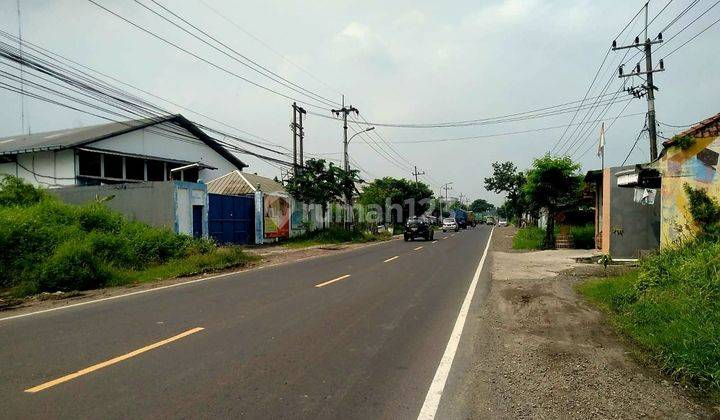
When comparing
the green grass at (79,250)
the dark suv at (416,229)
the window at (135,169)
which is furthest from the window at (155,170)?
the dark suv at (416,229)

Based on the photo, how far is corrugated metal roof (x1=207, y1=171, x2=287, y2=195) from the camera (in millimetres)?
34344

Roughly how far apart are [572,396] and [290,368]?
9.72ft

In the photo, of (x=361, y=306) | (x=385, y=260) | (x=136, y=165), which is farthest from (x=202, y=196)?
(x=361, y=306)

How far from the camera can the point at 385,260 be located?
1895 cm

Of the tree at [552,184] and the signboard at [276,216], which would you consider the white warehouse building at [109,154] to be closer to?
the signboard at [276,216]

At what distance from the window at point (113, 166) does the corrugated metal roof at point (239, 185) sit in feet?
20.6

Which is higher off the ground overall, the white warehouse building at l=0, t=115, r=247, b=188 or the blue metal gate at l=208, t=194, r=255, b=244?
the white warehouse building at l=0, t=115, r=247, b=188

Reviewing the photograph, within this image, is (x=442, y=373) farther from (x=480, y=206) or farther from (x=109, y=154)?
(x=480, y=206)

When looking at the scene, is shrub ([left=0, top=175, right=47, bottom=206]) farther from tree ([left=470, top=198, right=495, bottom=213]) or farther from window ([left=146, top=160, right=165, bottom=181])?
tree ([left=470, top=198, right=495, bottom=213])

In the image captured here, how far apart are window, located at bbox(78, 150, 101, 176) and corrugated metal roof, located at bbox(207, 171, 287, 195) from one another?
7.67m

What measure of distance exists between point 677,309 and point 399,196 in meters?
55.8

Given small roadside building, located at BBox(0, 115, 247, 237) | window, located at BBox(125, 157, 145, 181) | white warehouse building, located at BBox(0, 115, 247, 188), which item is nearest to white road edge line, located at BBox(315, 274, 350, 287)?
small roadside building, located at BBox(0, 115, 247, 237)

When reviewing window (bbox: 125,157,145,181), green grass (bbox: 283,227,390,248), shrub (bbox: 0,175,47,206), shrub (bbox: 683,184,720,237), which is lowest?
green grass (bbox: 283,227,390,248)

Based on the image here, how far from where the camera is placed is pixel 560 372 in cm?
534
